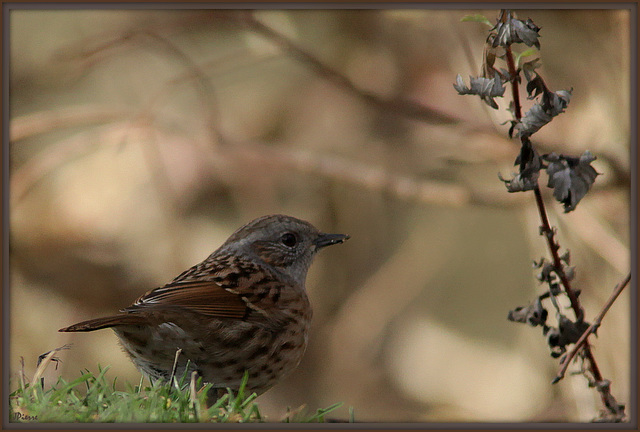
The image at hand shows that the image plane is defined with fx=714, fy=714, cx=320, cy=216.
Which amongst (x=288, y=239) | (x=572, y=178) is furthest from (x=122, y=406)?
(x=288, y=239)

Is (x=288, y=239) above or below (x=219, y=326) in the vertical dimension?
above

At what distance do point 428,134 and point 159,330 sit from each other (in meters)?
6.30

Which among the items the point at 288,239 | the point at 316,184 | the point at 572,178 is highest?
the point at 572,178

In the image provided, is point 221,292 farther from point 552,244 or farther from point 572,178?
point 572,178

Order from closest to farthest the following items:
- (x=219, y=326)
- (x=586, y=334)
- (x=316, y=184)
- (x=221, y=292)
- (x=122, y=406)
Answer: (x=122, y=406)
(x=586, y=334)
(x=219, y=326)
(x=221, y=292)
(x=316, y=184)

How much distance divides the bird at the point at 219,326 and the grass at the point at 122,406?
197mm

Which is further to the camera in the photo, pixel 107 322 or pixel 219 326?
pixel 219 326

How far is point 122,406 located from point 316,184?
6.61 meters

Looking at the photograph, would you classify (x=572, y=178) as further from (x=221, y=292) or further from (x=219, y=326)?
(x=221, y=292)

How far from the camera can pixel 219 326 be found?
9.82ft

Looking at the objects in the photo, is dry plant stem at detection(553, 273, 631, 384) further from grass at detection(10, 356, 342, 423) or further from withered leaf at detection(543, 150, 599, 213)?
grass at detection(10, 356, 342, 423)

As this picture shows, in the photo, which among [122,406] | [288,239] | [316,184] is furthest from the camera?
[316,184]

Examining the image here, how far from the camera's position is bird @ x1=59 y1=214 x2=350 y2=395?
2.85 metres

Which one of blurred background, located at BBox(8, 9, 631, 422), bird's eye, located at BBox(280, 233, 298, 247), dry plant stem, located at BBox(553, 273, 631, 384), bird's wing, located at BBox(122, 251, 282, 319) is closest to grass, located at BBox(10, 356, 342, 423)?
bird's wing, located at BBox(122, 251, 282, 319)
